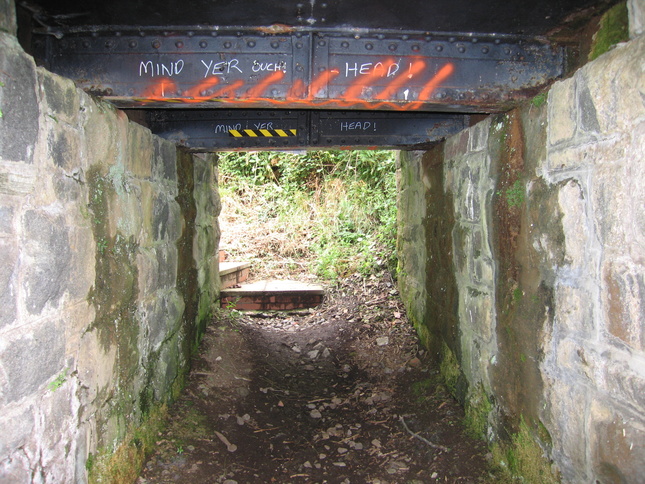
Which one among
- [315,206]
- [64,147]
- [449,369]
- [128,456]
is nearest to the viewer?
[64,147]

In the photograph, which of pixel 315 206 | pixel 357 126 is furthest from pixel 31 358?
pixel 315 206

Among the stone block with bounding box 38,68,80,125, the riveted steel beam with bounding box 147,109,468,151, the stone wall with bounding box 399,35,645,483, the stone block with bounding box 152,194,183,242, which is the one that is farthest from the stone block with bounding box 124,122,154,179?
the stone wall with bounding box 399,35,645,483

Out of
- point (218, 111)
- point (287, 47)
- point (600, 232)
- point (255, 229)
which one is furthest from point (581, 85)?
point (255, 229)

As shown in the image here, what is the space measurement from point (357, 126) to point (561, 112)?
1.57m

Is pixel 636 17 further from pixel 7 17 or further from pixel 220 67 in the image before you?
pixel 7 17

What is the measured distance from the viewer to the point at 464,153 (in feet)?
9.53

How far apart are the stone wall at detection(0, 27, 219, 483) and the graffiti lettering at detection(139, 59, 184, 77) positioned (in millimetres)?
287

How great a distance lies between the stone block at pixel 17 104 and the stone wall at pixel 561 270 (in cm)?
200

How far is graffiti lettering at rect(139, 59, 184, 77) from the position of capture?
6.49 ft

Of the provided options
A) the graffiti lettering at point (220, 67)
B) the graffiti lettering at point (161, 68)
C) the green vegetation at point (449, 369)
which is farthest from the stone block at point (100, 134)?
the green vegetation at point (449, 369)

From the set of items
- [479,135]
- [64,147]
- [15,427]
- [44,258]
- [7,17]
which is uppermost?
[7,17]

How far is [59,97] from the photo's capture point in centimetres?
174

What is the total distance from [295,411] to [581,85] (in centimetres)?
289

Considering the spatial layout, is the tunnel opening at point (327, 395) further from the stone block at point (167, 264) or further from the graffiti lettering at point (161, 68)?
the graffiti lettering at point (161, 68)
